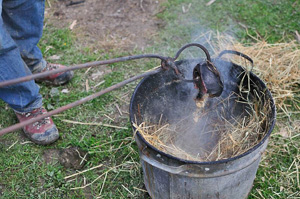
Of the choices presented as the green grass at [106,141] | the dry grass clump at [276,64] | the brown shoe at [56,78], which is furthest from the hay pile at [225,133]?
the brown shoe at [56,78]

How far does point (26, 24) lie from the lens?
3131 millimetres

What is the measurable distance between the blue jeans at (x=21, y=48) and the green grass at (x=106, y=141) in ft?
1.50

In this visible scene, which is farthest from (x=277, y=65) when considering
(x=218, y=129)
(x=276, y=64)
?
(x=218, y=129)

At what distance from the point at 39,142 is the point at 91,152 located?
1.83 feet

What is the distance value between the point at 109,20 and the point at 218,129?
273 cm

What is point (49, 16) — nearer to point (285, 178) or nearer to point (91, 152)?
point (91, 152)

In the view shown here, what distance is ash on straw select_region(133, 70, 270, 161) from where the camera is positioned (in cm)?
244

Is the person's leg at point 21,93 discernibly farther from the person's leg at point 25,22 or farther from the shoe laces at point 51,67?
the shoe laces at point 51,67

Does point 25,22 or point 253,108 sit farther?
point 25,22

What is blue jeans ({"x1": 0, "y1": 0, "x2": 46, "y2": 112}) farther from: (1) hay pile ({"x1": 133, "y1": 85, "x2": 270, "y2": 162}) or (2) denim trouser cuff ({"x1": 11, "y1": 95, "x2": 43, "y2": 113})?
(1) hay pile ({"x1": 133, "y1": 85, "x2": 270, "y2": 162})

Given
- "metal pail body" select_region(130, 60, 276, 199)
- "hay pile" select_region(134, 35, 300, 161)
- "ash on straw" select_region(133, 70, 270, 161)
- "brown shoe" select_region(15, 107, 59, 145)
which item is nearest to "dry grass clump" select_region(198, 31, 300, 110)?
"hay pile" select_region(134, 35, 300, 161)

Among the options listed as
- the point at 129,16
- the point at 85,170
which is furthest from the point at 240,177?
the point at 129,16

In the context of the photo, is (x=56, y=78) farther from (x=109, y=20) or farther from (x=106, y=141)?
(x=109, y=20)

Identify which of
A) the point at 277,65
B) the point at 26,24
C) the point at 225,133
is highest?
the point at 26,24
